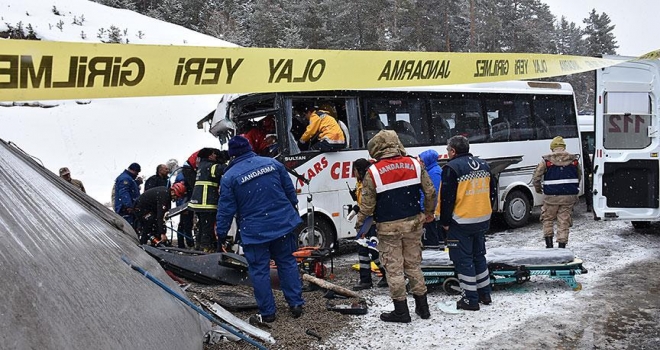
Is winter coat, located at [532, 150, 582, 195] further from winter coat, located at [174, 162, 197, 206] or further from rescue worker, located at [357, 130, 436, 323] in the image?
winter coat, located at [174, 162, 197, 206]

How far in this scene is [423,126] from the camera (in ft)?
31.7

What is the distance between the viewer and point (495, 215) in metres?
11.3

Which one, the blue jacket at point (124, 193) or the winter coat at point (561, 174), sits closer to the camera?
the winter coat at point (561, 174)

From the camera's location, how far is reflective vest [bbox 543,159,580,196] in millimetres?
7621

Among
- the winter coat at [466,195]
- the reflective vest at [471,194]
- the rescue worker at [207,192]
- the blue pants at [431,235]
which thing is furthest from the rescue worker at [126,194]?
the reflective vest at [471,194]

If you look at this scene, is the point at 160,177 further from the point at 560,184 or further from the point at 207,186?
the point at 560,184

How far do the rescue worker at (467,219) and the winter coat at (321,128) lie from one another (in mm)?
2779

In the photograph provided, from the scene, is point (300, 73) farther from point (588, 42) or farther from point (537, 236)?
point (588, 42)

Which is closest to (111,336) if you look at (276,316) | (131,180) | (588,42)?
(276,316)

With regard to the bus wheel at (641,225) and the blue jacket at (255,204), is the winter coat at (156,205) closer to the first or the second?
the blue jacket at (255,204)

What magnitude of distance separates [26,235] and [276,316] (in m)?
2.69

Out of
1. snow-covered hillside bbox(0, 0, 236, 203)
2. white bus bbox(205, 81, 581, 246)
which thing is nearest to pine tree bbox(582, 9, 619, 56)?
snow-covered hillside bbox(0, 0, 236, 203)

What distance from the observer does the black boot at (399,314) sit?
5.15m

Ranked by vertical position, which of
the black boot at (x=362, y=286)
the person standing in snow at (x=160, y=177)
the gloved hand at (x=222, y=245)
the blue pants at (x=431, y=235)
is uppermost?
the person standing in snow at (x=160, y=177)
